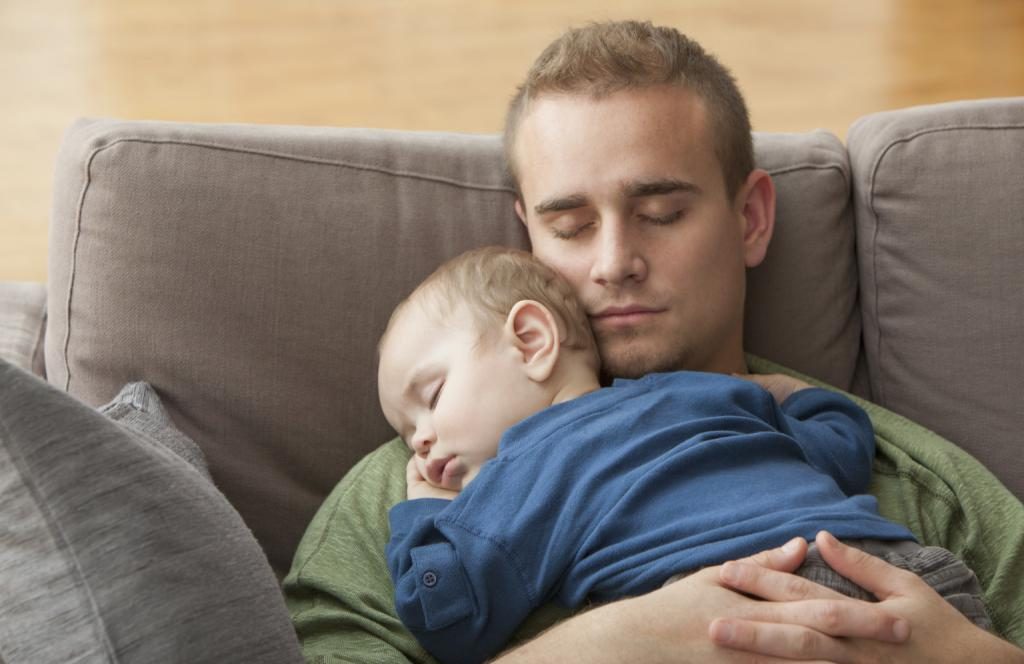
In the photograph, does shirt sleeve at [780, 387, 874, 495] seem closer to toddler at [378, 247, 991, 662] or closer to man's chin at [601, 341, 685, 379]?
toddler at [378, 247, 991, 662]

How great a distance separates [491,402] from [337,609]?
0.32 m

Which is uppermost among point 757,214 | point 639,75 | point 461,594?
point 639,75

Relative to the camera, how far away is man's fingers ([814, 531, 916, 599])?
1.36m

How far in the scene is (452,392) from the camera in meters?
1.60

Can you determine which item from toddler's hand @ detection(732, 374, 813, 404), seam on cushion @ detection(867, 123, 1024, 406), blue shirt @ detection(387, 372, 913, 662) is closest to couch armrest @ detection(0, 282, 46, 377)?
blue shirt @ detection(387, 372, 913, 662)

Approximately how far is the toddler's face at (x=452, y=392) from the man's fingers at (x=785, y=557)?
377 millimetres

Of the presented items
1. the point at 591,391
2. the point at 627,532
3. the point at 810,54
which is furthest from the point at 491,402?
the point at 810,54

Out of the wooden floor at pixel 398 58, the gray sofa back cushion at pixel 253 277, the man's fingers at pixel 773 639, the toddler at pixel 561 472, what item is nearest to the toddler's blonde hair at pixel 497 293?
the toddler at pixel 561 472

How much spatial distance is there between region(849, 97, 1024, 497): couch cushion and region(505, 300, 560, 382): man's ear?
623 mm

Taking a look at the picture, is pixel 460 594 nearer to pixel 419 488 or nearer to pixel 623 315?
pixel 419 488

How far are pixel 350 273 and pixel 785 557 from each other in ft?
2.56

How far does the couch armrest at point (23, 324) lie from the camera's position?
1.89 metres

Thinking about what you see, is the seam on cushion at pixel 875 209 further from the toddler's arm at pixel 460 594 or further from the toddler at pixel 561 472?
the toddler's arm at pixel 460 594

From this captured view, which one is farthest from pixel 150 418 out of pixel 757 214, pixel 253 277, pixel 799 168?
pixel 799 168
